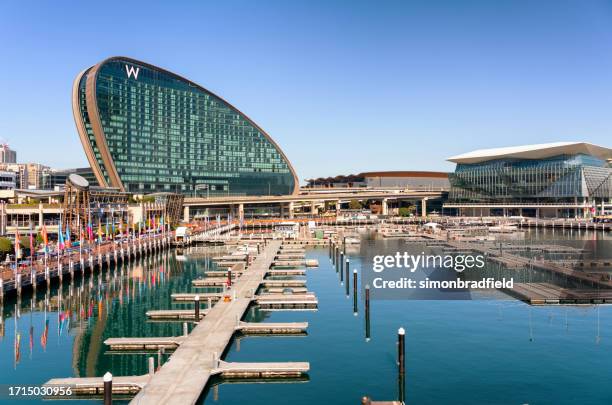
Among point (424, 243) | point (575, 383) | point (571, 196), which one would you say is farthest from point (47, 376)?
point (571, 196)

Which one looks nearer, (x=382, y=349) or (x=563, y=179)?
(x=382, y=349)

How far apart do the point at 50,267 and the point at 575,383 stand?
57.4 meters

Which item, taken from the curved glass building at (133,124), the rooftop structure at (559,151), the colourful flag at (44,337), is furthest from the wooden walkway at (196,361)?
the rooftop structure at (559,151)

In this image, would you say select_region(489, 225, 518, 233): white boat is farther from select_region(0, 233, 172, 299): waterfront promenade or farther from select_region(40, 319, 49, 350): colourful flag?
select_region(40, 319, 49, 350): colourful flag

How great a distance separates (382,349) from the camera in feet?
133

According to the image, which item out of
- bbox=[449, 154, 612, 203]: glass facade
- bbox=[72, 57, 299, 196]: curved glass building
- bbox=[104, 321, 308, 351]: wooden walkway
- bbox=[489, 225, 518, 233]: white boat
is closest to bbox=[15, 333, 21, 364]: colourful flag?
bbox=[104, 321, 308, 351]: wooden walkway

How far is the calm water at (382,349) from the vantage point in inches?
1273

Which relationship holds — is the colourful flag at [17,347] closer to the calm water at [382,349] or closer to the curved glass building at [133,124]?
the calm water at [382,349]

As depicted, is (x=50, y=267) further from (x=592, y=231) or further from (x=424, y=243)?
(x=592, y=231)

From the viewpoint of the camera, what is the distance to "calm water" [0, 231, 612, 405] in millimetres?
32344

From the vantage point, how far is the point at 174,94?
7726 inches

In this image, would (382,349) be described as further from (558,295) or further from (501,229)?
(501,229)

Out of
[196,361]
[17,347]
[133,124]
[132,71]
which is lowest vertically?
[17,347]

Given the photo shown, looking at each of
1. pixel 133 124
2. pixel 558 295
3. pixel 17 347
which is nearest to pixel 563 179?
pixel 133 124
